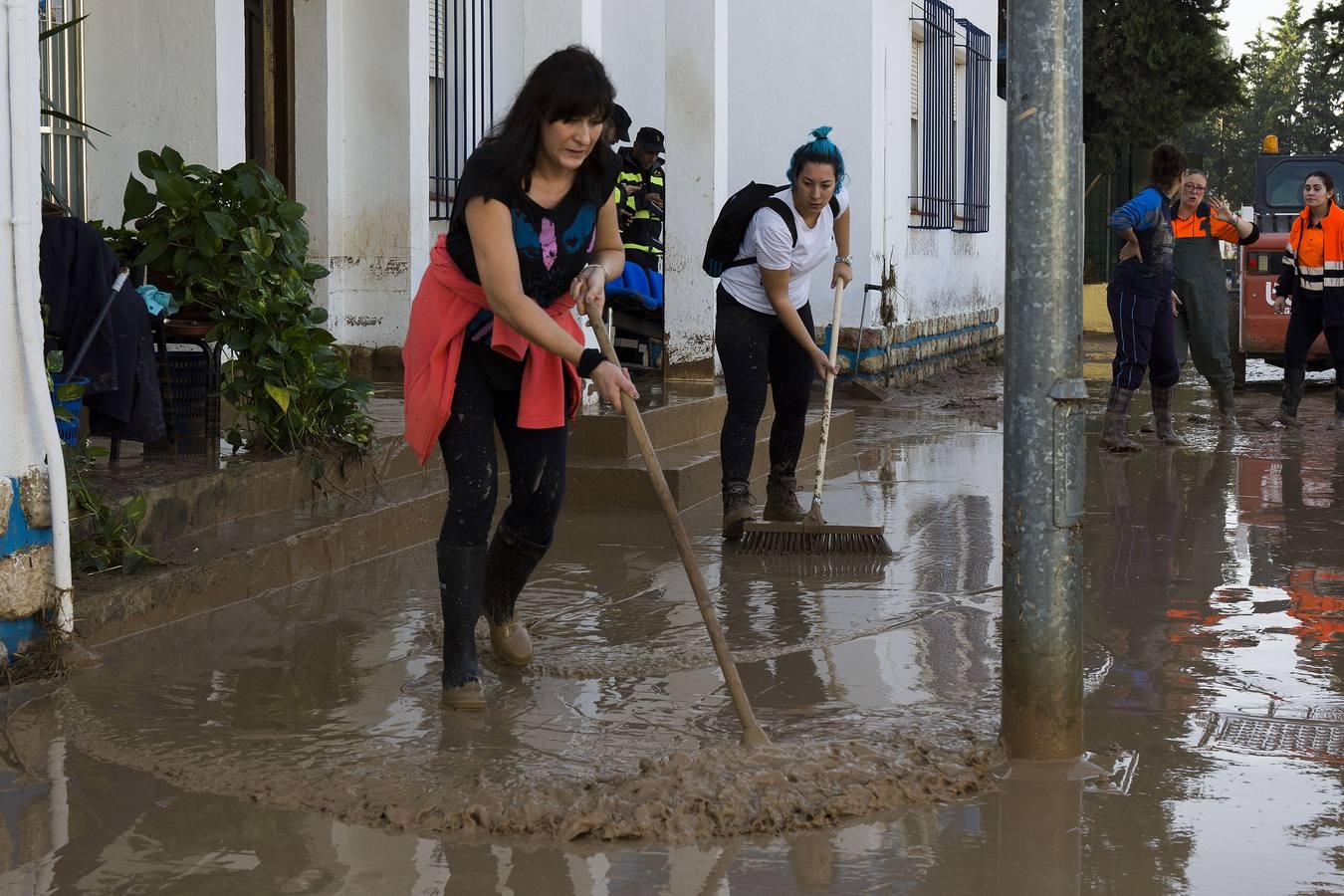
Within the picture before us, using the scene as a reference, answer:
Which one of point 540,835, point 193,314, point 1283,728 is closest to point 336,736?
point 540,835

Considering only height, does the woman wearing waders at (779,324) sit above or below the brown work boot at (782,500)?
above

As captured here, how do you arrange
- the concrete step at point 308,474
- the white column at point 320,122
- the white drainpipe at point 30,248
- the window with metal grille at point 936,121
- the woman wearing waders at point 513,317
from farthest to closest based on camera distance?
the window with metal grille at point 936,121 → the white column at point 320,122 → the concrete step at point 308,474 → the white drainpipe at point 30,248 → the woman wearing waders at point 513,317

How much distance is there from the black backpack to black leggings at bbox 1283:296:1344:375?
218 inches

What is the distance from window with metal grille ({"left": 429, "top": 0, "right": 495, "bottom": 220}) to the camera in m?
10.7

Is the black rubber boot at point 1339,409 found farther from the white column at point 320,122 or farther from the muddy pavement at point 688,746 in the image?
the white column at point 320,122

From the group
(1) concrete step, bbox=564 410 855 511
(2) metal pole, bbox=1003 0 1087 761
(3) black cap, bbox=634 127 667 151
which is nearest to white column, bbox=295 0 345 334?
(3) black cap, bbox=634 127 667 151

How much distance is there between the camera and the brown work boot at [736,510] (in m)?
6.84

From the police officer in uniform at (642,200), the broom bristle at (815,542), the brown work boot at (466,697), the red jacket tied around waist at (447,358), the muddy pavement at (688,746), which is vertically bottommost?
the muddy pavement at (688,746)

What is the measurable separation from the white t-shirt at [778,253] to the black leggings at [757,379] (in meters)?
Result: 0.06

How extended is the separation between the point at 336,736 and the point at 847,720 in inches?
49.3

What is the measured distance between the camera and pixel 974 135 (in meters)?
17.2

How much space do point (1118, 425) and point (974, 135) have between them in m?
7.92

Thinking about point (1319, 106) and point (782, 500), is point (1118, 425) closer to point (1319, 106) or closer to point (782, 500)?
point (782, 500)

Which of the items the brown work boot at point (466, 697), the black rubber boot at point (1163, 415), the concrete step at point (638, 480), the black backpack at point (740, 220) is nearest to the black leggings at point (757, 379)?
the black backpack at point (740, 220)
